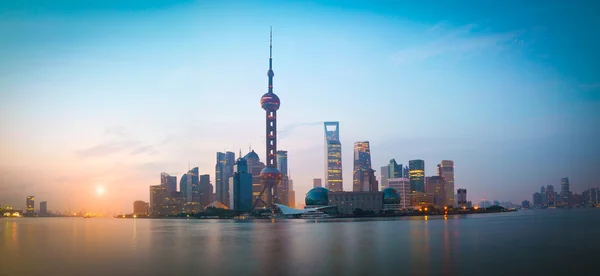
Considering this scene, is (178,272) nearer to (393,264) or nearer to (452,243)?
(393,264)

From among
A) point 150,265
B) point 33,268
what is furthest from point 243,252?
point 33,268

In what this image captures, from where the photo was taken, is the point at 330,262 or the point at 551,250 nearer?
the point at 330,262

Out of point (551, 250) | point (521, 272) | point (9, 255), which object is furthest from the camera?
point (9, 255)

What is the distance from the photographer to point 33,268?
66812 millimetres

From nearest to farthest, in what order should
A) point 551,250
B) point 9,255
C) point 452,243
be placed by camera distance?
point 551,250 < point 9,255 < point 452,243

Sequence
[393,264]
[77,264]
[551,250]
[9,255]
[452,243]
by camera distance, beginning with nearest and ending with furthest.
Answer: [393,264]
[77,264]
[551,250]
[9,255]
[452,243]

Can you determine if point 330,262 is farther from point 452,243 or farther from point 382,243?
point 452,243

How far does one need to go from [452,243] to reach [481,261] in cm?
2830

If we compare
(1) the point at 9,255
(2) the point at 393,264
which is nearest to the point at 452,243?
(2) the point at 393,264

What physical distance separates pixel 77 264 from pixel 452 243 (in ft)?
226

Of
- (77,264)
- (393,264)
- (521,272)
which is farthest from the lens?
(77,264)

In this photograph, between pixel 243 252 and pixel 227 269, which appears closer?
pixel 227 269

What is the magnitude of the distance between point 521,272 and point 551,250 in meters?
28.4

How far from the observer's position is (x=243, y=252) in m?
82.6
